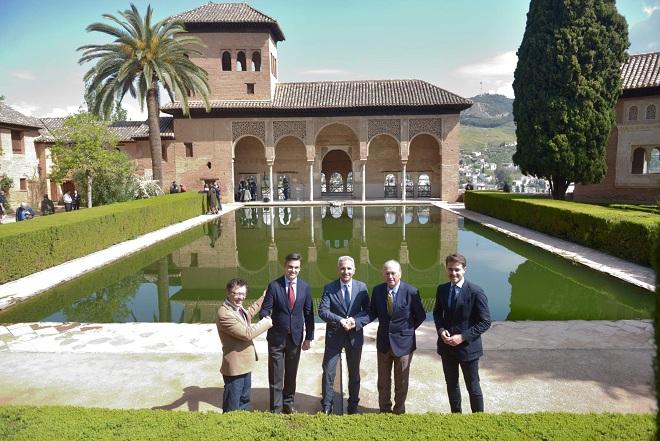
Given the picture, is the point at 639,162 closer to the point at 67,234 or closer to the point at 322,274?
the point at 322,274

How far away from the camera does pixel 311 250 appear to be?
1243 cm

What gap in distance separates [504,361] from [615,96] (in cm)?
1794

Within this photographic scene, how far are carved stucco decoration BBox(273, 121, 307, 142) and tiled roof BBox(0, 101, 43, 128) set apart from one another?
1314cm

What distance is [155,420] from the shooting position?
2.71 meters

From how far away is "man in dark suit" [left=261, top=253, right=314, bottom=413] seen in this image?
12.8 ft

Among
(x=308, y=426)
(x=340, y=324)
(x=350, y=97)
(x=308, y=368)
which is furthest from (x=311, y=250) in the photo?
(x=350, y=97)

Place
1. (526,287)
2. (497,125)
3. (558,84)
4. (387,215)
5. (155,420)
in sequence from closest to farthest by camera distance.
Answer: (155,420) → (526,287) → (558,84) → (387,215) → (497,125)

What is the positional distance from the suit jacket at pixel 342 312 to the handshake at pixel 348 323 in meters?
0.06

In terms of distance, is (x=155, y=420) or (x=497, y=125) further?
(x=497, y=125)

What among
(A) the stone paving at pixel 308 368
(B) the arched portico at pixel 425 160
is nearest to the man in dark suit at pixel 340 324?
(A) the stone paving at pixel 308 368

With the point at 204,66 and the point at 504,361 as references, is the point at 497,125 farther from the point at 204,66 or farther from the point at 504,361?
the point at 504,361

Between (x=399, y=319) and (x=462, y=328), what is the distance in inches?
19.4

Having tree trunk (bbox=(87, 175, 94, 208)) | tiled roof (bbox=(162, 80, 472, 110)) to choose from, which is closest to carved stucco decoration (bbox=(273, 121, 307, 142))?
tiled roof (bbox=(162, 80, 472, 110))

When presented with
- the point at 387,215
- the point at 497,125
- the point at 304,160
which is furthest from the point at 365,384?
the point at 497,125
